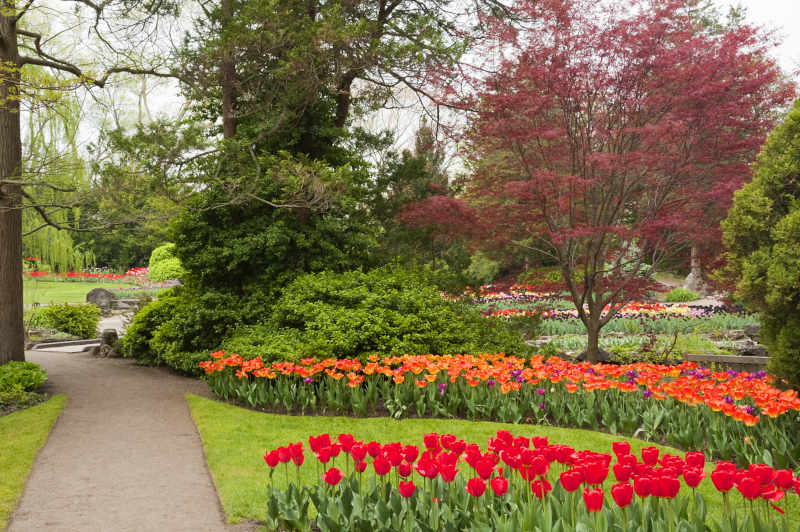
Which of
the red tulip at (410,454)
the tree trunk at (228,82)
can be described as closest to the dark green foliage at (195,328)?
the tree trunk at (228,82)

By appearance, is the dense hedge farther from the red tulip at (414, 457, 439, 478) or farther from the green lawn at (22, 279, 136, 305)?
the green lawn at (22, 279, 136, 305)

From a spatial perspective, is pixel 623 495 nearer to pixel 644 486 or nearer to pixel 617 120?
pixel 644 486

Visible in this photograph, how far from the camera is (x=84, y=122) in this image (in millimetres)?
24000

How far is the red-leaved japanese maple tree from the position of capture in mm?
7699

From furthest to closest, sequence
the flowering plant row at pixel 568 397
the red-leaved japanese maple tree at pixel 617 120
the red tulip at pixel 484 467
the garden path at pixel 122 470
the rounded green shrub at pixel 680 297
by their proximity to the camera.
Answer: the rounded green shrub at pixel 680 297 → the red-leaved japanese maple tree at pixel 617 120 → the flowering plant row at pixel 568 397 → the garden path at pixel 122 470 → the red tulip at pixel 484 467

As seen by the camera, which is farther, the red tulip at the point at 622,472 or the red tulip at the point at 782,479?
the red tulip at the point at 622,472

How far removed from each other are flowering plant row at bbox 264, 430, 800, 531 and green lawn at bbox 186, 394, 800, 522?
953 mm

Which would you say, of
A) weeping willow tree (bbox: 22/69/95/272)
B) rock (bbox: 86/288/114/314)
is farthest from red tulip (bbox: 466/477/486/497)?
rock (bbox: 86/288/114/314)

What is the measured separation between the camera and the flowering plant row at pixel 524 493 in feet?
8.49

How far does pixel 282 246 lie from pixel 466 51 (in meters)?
4.83

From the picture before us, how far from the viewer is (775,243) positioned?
4984mm

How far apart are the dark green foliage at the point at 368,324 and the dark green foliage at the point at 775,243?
Answer: 135 inches

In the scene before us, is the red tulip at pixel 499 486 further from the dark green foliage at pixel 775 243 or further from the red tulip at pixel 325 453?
the dark green foliage at pixel 775 243

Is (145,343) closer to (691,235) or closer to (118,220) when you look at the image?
(118,220)
